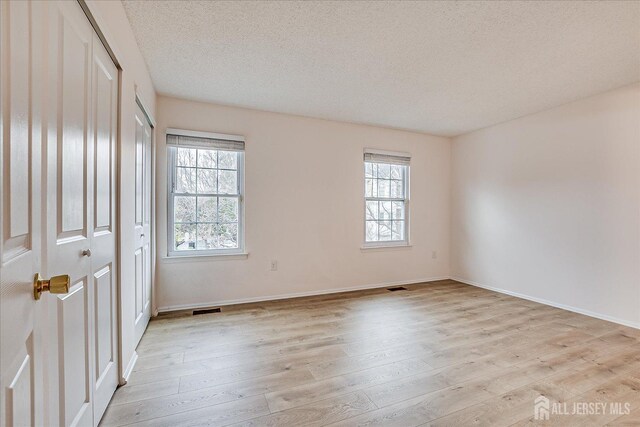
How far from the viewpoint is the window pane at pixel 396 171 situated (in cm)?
458

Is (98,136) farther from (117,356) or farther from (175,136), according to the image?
(175,136)

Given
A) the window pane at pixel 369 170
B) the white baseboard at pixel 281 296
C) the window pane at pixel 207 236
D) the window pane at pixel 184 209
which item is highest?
the window pane at pixel 369 170

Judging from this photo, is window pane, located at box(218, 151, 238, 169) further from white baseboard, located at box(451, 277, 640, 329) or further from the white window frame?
white baseboard, located at box(451, 277, 640, 329)

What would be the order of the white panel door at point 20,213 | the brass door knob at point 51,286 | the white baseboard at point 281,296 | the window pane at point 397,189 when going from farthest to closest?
1. the window pane at point 397,189
2. the white baseboard at point 281,296
3. the brass door knob at point 51,286
4. the white panel door at point 20,213

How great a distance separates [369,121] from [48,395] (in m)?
4.05

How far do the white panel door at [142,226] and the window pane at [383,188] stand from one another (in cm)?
312

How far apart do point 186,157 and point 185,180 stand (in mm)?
275

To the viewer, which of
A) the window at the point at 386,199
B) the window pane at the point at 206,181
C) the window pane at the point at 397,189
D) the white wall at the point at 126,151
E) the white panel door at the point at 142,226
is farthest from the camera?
the window pane at the point at 397,189

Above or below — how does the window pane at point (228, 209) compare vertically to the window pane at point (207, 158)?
below

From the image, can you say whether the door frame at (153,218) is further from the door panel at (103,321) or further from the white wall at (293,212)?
the door panel at (103,321)

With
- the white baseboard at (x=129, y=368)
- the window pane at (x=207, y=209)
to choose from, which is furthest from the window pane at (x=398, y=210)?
the white baseboard at (x=129, y=368)

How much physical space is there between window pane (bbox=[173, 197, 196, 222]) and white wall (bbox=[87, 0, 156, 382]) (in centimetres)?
121

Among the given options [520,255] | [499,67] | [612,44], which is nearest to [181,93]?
[499,67]

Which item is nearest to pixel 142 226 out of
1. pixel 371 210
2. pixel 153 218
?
pixel 153 218
